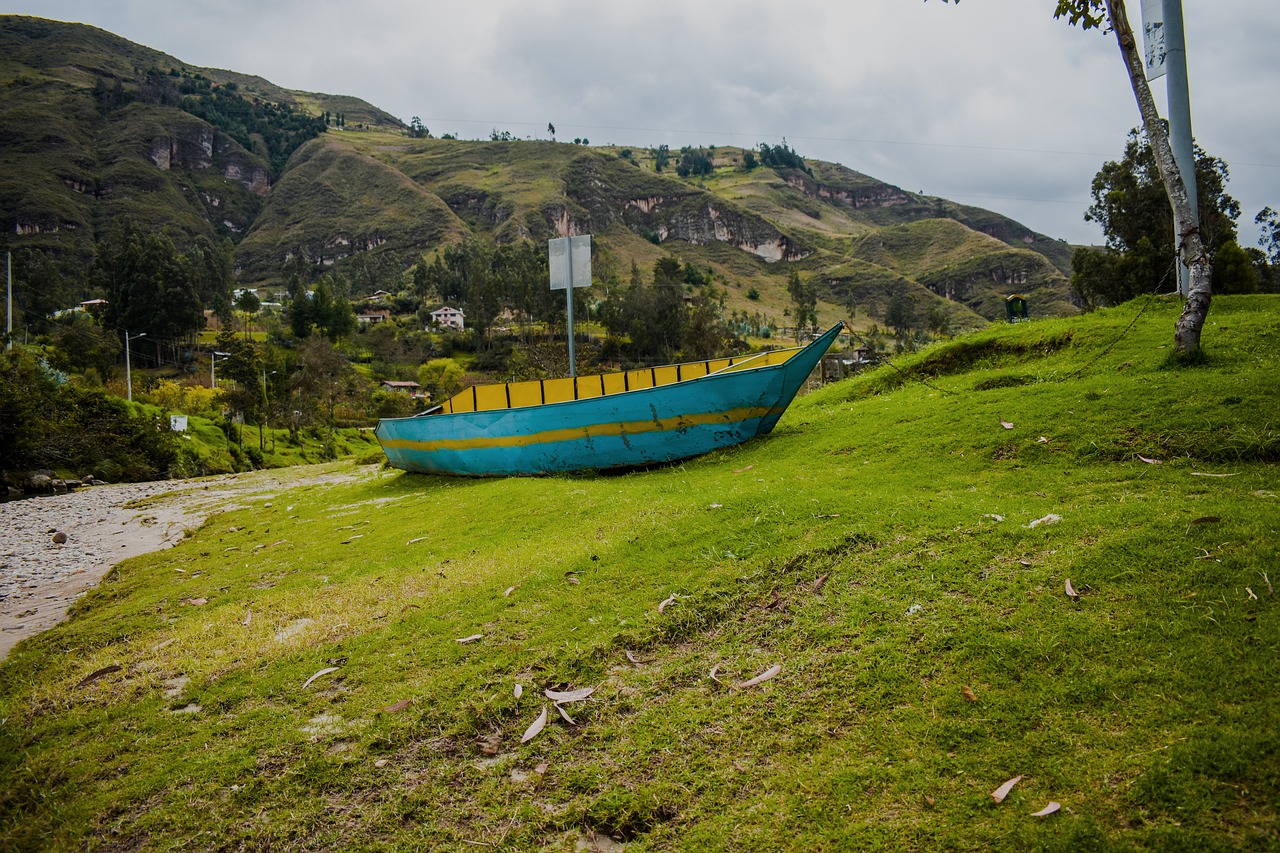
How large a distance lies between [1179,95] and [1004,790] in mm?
9538

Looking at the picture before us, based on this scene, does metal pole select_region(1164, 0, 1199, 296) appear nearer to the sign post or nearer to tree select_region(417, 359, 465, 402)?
the sign post

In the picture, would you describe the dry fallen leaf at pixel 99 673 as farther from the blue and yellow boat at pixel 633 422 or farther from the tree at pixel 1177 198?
the tree at pixel 1177 198

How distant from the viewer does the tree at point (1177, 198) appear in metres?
6.31

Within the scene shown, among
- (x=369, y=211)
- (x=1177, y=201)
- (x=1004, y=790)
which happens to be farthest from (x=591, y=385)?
(x=369, y=211)

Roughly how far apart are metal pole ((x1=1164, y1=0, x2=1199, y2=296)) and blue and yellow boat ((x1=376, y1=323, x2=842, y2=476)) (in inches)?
182

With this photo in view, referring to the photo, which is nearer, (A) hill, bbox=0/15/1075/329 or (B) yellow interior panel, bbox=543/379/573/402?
(B) yellow interior panel, bbox=543/379/573/402

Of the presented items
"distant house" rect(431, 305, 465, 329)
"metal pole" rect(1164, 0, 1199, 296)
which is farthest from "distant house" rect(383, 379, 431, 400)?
"metal pole" rect(1164, 0, 1199, 296)

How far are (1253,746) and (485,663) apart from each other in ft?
11.4

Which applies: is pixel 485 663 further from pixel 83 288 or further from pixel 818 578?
pixel 83 288

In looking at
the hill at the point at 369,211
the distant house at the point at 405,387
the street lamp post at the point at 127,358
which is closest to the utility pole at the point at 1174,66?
the street lamp post at the point at 127,358

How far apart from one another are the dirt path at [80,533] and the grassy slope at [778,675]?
8.36ft

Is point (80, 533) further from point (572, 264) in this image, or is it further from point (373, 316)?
point (373, 316)

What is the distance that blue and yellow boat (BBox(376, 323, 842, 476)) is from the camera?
8.66 meters

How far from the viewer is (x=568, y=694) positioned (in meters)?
3.48
